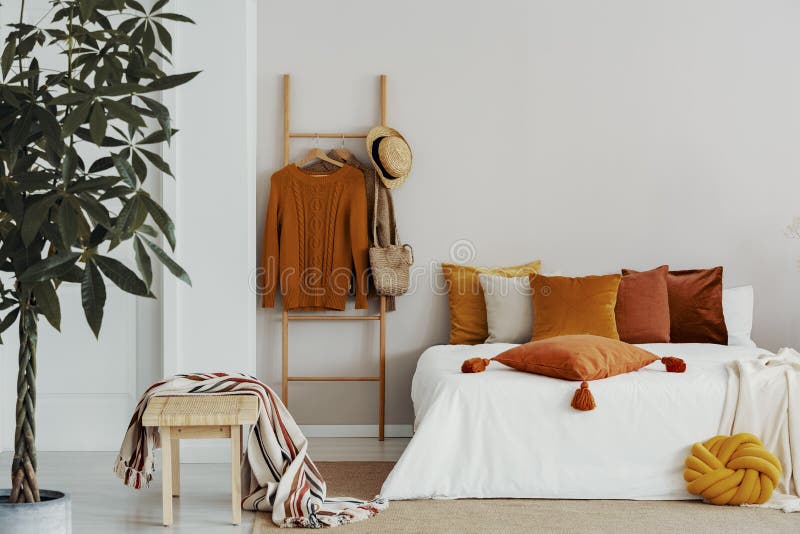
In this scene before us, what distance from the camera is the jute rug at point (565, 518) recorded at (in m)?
2.87

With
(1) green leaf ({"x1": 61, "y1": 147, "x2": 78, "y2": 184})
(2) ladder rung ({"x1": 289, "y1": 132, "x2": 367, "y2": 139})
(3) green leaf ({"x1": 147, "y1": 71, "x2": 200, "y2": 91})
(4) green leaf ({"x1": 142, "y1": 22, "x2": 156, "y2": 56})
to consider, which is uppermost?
(2) ladder rung ({"x1": 289, "y1": 132, "x2": 367, "y2": 139})

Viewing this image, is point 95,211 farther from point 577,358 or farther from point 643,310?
point 643,310

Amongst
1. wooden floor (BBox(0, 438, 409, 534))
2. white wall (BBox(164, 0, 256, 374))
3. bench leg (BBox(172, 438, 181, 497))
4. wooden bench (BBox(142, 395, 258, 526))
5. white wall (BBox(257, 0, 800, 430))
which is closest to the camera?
wooden bench (BBox(142, 395, 258, 526))

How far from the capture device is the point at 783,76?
4.68m

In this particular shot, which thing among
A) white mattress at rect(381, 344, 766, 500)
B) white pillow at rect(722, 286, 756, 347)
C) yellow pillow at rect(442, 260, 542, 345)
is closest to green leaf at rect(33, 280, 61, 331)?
white mattress at rect(381, 344, 766, 500)

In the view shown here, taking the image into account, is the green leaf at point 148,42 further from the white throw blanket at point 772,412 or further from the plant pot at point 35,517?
the white throw blanket at point 772,412

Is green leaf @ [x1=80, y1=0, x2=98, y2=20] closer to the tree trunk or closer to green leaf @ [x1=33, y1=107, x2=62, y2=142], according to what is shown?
green leaf @ [x1=33, y1=107, x2=62, y2=142]

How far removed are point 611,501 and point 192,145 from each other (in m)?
2.55

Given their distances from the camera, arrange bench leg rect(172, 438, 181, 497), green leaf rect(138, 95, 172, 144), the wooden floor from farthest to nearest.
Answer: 1. bench leg rect(172, 438, 181, 497)
2. the wooden floor
3. green leaf rect(138, 95, 172, 144)

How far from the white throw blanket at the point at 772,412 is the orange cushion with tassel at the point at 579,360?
0.25m

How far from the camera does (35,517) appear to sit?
2033 mm

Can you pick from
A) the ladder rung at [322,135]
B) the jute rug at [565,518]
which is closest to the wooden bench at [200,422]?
the jute rug at [565,518]

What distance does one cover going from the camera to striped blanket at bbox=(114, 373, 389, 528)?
307 cm

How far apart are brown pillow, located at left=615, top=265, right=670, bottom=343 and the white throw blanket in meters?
0.93
